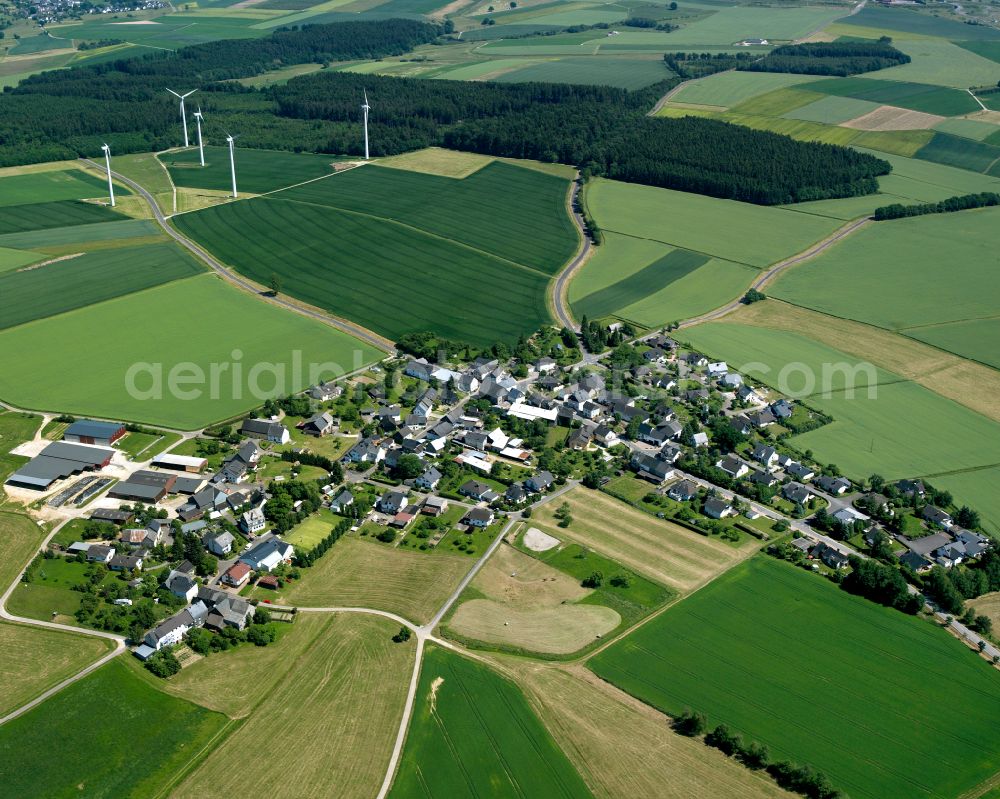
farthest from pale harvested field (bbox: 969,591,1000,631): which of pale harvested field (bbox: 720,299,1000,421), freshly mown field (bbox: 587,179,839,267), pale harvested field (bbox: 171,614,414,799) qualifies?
freshly mown field (bbox: 587,179,839,267)

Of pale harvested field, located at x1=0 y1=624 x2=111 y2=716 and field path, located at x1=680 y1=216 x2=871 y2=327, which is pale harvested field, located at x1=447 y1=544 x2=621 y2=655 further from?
field path, located at x1=680 y1=216 x2=871 y2=327

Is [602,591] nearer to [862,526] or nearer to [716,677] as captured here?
[716,677]

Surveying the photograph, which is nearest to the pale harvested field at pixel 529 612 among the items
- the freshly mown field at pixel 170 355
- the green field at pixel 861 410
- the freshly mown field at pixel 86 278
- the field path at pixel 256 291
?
the green field at pixel 861 410

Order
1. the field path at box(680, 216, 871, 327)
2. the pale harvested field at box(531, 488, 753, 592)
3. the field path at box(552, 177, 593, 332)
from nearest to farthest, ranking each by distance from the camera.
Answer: the pale harvested field at box(531, 488, 753, 592) < the field path at box(552, 177, 593, 332) < the field path at box(680, 216, 871, 327)

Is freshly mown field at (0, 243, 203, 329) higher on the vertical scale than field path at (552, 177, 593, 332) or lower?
higher

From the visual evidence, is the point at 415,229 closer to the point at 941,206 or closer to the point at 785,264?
the point at 785,264

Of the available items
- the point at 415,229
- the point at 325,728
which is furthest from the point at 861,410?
the point at 415,229
